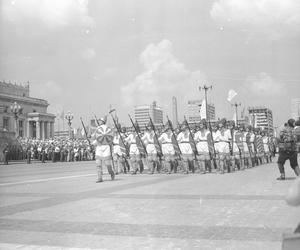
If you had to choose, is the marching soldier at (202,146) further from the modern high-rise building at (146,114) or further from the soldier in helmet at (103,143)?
the soldier in helmet at (103,143)

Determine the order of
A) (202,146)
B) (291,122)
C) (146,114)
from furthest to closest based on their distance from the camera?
(146,114)
(202,146)
(291,122)

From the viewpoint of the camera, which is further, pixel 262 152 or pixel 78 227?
pixel 262 152

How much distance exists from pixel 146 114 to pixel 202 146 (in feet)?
11.2

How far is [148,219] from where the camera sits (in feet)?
21.5

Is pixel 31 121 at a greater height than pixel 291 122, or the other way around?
pixel 31 121

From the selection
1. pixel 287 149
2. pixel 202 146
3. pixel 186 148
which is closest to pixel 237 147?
pixel 202 146

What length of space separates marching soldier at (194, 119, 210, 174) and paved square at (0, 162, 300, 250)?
665cm

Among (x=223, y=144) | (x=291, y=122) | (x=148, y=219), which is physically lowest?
(x=148, y=219)

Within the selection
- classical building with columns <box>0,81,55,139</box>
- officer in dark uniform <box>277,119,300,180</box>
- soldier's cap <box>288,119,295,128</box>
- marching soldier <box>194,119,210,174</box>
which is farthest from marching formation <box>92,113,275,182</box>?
classical building with columns <box>0,81,55,139</box>

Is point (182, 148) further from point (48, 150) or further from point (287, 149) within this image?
point (48, 150)

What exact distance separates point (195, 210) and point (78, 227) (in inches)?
77.5

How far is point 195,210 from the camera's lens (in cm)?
727

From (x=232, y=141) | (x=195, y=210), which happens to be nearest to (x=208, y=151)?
(x=232, y=141)

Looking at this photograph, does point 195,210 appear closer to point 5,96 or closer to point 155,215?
point 155,215
